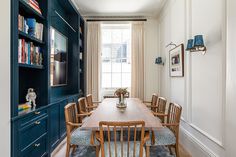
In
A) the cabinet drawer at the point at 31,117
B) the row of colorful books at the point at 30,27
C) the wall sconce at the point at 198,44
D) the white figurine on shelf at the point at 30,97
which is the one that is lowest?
the cabinet drawer at the point at 31,117

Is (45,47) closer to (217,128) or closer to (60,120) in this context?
(60,120)

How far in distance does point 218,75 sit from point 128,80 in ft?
12.8

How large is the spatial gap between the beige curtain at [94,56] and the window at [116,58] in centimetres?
35

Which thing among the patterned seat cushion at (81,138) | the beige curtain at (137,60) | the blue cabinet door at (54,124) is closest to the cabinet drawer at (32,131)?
the blue cabinet door at (54,124)

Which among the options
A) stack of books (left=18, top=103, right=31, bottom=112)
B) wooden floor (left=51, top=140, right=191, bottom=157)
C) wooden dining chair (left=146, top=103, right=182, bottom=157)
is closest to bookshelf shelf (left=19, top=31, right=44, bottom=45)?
stack of books (left=18, top=103, right=31, bottom=112)

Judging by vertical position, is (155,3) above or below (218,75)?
above

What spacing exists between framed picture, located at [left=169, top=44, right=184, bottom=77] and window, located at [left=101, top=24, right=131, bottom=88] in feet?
6.56

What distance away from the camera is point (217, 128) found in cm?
233

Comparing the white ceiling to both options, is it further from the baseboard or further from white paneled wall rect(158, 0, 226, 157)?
the baseboard

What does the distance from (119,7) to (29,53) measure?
134 inches

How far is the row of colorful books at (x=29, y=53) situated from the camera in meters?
2.32

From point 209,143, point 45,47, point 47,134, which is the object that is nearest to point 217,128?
point 209,143

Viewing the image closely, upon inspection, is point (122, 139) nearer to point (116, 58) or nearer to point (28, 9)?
point (28, 9)

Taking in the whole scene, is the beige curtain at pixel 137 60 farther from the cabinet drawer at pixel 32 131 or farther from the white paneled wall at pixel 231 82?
the white paneled wall at pixel 231 82
